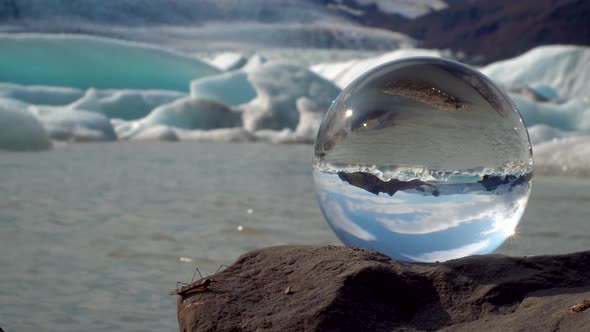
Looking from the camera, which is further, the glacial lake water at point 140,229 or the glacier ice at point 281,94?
the glacier ice at point 281,94

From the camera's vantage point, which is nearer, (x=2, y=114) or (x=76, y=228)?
(x=76, y=228)

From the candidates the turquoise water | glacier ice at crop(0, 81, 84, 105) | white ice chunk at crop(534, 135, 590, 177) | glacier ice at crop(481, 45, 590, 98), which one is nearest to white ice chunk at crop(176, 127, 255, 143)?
glacier ice at crop(0, 81, 84, 105)

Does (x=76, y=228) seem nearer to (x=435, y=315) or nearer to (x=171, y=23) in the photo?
(x=435, y=315)

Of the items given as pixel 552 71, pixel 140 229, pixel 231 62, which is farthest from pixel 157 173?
pixel 231 62

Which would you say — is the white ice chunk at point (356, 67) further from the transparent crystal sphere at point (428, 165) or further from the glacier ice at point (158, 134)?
the transparent crystal sphere at point (428, 165)

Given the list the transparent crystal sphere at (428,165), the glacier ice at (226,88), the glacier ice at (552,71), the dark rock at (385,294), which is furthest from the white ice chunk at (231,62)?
the dark rock at (385,294)

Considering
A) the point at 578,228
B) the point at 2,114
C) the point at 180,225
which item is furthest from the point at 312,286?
the point at 2,114

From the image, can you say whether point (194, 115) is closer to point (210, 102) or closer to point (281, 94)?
point (210, 102)
